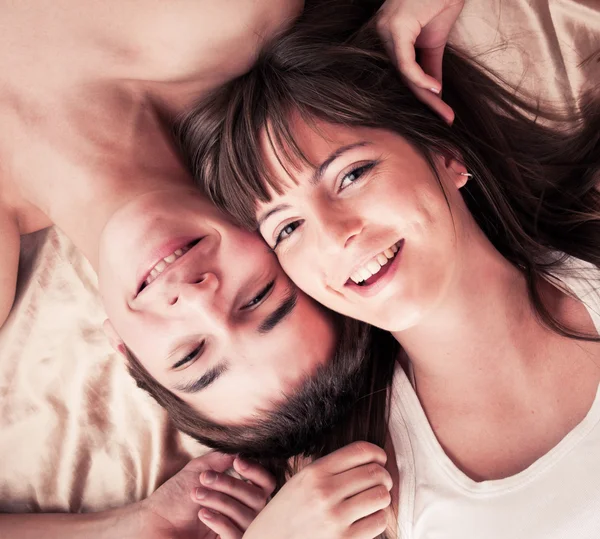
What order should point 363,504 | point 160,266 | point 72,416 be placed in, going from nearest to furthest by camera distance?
point 160,266 → point 363,504 → point 72,416

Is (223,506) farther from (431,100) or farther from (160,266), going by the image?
(431,100)

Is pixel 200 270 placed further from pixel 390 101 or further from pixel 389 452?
pixel 389 452

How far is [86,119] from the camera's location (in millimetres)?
1878

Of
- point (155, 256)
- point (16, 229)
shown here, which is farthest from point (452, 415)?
point (16, 229)

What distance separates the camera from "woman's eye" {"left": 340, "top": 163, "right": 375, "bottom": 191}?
159 centimetres

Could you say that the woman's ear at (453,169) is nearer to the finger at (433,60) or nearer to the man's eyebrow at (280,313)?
the finger at (433,60)

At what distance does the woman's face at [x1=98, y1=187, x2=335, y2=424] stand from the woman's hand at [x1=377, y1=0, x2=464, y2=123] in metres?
0.52

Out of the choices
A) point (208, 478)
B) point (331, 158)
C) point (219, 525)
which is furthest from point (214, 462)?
point (331, 158)

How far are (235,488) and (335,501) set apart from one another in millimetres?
344

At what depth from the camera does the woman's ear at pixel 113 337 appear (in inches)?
78.7

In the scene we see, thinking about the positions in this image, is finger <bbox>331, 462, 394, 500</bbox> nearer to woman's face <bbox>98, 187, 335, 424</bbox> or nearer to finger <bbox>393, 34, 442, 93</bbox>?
woman's face <bbox>98, 187, 335, 424</bbox>

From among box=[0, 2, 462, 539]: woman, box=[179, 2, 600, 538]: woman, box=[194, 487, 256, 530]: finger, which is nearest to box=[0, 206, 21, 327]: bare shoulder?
box=[0, 2, 462, 539]: woman

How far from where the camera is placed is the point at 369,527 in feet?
5.87

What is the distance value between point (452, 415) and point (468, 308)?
0.30 meters
